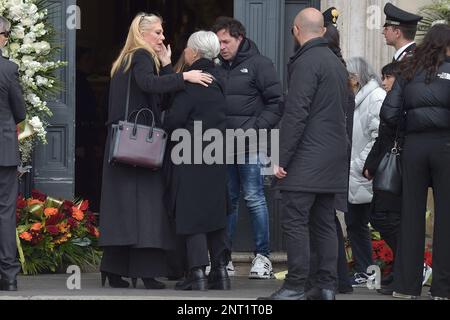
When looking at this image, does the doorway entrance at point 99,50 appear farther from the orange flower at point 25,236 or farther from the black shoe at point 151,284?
the black shoe at point 151,284

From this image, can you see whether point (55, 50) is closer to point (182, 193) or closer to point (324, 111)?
point (182, 193)

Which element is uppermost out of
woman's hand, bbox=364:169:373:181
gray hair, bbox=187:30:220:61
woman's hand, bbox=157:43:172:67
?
gray hair, bbox=187:30:220:61

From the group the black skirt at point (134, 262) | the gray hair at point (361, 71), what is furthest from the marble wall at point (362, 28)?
the black skirt at point (134, 262)

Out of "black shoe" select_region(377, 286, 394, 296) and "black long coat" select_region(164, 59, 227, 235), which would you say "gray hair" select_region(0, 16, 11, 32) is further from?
"black shoe" select_region(377, 286, 394, 296)

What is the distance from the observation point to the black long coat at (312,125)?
29.3 feet

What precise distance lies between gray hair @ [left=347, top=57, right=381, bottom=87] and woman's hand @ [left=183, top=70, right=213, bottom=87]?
1.37m

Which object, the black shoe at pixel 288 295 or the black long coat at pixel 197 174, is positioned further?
the black long coat at pixel 197 174

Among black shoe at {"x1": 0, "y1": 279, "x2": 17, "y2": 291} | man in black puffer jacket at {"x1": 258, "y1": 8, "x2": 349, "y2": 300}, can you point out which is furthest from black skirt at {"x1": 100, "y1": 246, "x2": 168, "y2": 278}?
man in black puffer jacket at {"x1": 258, "y1": 8, "x2": 349, "y2": 300}

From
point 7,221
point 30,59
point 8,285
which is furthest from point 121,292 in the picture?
point 30,59

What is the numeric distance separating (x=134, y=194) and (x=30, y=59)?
5.72 ft

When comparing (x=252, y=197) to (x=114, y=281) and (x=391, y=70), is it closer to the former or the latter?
(x=114, y=281)

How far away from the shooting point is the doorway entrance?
46.6 feet

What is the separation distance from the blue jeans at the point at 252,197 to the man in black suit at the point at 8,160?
6.16 feet
